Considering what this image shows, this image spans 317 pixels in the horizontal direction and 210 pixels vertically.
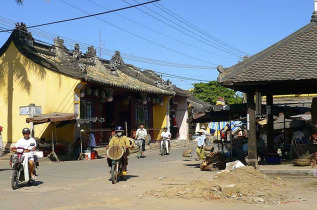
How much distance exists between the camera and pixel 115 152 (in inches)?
500

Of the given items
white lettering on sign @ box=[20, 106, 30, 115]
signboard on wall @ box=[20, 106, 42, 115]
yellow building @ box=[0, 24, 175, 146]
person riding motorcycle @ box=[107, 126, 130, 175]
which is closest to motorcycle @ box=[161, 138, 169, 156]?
yellow building @ box=[0, 24, 175, 146]

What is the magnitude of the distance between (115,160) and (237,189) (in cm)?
418

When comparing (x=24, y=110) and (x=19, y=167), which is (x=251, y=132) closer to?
(x=19, y=167)

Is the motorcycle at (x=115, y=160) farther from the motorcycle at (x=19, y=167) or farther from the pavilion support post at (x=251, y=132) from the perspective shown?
the pavilion support post at (x=251, y=132)

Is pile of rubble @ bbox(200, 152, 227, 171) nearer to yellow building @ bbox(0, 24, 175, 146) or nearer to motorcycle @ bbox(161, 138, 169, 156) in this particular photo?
yellow building @ bbox(0, 24, 175, 146)

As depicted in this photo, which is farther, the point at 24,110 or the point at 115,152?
the point at 24,110

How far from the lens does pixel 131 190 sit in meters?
11.1

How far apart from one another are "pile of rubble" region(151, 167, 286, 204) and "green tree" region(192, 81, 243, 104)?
41.9 meters

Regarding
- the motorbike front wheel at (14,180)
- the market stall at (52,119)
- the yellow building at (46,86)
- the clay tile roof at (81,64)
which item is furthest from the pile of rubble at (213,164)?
the clay tile roof at (81,64)

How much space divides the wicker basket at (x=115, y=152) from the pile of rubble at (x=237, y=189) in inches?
92.5

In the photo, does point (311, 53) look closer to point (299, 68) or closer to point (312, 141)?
point (299, 68)

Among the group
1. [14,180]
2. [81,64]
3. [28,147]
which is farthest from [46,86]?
[14,180]

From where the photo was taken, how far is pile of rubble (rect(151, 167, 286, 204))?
9.41m

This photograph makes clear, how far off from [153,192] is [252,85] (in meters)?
5.29
